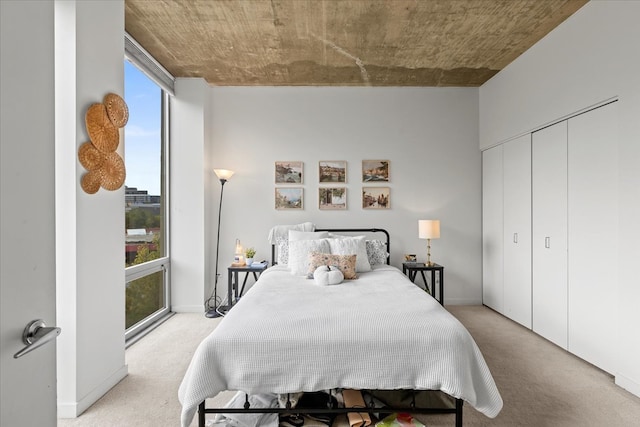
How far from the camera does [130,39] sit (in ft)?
10.8

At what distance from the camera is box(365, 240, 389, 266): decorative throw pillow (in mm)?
3979

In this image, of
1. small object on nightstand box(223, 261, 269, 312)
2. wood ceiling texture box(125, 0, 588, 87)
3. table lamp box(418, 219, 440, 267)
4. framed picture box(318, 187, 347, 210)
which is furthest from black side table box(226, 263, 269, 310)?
wood ceiling texture box(125, 0, 588, 87)

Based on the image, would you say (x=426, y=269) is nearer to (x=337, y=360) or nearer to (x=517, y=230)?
(x=517, y=230)

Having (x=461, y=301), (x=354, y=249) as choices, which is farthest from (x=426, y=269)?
(x=354, y=249)

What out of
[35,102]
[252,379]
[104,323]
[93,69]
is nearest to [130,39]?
[93,69]

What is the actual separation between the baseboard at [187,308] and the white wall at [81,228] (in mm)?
1805

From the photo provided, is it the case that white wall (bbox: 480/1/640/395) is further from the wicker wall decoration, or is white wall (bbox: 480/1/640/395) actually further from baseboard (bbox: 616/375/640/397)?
the wicker wall decoration

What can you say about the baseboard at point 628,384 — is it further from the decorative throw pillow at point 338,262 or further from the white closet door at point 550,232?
the decorative throw pillow at point 338,262

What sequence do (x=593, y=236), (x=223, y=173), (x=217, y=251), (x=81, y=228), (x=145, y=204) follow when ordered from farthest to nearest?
(x=217, y=251), (x=223, y=173), (x=145, y=204), (x=593, y=236), (x=81, y=228)

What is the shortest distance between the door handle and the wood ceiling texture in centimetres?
283

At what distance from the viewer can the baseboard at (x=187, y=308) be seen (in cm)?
434

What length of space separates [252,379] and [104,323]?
4.37 feet

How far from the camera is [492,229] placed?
4.43m

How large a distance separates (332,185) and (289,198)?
0.63 metres
